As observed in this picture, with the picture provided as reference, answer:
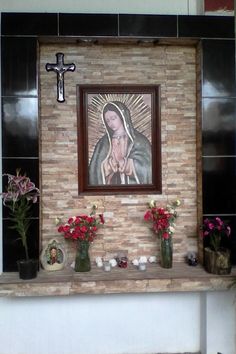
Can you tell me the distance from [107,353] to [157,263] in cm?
85

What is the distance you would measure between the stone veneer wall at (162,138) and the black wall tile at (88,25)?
16 cm

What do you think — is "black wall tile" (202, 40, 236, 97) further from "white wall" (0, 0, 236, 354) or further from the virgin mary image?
the virgin mary image

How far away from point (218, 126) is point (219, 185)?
50cm

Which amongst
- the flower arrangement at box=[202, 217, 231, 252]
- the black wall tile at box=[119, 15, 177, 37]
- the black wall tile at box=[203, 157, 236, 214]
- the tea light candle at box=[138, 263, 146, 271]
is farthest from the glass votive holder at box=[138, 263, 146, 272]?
the black wall tile at box=[119, 15, 177, 37]

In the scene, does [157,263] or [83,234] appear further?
[157,263]

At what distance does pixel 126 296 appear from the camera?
8.87 feet

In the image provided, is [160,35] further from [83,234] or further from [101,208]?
[83,234]

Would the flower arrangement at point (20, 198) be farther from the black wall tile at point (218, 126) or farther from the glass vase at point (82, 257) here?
the black wall tile at point (218, 126)

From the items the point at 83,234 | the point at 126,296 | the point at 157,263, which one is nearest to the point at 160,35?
the point at 83,234

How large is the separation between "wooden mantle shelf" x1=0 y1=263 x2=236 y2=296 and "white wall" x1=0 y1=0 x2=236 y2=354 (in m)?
0.21

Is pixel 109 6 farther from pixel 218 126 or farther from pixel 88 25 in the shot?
pixel 218 126

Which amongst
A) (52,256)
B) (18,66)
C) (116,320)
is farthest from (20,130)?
(116,320)

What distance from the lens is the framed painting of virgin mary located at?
2.83 m

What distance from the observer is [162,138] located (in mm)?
2871
